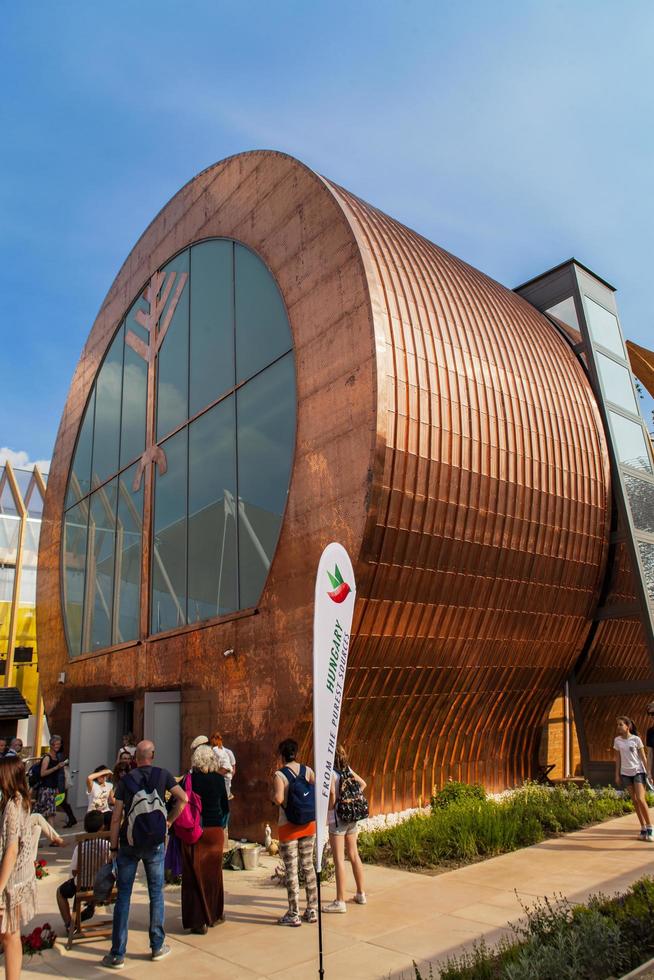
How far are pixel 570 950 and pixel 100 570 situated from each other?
15.7 metres

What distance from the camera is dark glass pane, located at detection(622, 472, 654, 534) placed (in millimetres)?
14883

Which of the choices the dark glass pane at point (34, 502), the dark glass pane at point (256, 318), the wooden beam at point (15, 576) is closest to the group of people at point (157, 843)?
the dark glass pane at point (256, 318)

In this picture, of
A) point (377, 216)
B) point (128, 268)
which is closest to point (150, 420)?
point (128, 268)

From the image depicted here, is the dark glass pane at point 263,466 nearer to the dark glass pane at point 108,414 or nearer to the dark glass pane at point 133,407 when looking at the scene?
the dark glass pane at point 133,407

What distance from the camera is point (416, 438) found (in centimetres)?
1108

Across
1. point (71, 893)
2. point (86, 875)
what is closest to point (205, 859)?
point (86, 875)

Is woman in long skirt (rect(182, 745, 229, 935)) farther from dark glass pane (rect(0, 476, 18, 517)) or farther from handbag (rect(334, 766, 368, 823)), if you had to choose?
dark glass pane (rect(0, 476, 18, 517))

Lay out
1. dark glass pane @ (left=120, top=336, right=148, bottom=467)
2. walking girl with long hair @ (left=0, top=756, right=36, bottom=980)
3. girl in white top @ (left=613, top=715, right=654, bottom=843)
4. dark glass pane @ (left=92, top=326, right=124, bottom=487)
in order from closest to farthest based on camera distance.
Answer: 1. walking girl with long hair @ (left=0, top=756, right=36, bottom=980)
2. girl in white top @ (left=613, top=715, right=654, bottom=843)
3. dark glass pane @ (left=120, top=336, right=148, bottom=467)
4. dark glass pane @ (left=92, top=326, right=124, bottom=487)

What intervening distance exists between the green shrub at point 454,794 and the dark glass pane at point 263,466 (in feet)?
13.8

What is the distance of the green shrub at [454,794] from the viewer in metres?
11.5

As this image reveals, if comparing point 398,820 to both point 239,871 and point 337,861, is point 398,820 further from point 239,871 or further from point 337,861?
point 337,861

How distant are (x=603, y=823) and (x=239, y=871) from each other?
5.38 meters

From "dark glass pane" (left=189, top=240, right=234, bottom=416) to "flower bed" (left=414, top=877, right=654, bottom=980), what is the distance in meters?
10.9

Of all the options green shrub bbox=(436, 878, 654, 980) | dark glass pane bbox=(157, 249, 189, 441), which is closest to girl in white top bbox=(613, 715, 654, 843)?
green shrub bbox=(436, 878, 654, 980)
